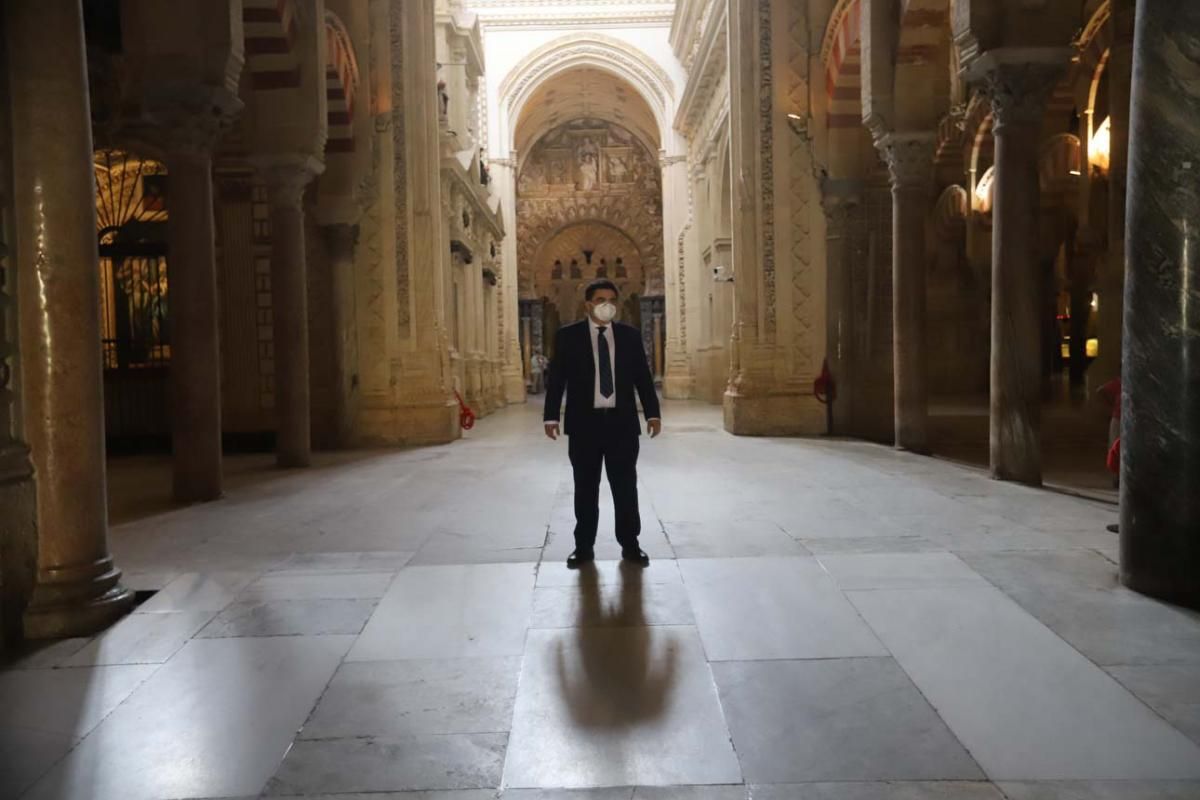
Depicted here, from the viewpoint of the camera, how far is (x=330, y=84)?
11.2 metres

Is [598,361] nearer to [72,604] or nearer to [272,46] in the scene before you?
[72,604]

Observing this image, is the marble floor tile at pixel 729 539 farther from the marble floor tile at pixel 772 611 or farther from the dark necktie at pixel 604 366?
the dark necktie at pixel 604 366

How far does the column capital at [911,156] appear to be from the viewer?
9.50 meters

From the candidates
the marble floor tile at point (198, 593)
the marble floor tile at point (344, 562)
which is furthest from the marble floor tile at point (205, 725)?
the marble floor tile at point (344, 562)

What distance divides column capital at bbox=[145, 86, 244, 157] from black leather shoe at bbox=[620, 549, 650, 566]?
5.11m

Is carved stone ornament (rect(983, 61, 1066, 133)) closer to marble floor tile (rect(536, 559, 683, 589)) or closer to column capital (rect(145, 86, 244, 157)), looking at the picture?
marble floor tile (rect(536, 559, 683, 589))

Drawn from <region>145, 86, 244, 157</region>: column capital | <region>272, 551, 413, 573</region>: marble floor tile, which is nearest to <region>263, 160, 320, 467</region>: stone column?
<region>145, 86, 244, 157</region>: column capital

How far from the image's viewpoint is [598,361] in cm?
468

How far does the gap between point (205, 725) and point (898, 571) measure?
3124mm

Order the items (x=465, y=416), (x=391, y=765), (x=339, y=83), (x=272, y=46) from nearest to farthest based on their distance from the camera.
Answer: (x=391, y=765) < (x=272, y=46) < (x=339, y=83) < (x=465, y=416)

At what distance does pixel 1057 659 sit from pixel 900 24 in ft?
26.2

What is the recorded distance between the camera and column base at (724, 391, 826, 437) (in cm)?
1217

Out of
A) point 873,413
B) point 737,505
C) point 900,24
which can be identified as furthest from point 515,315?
point 737,505

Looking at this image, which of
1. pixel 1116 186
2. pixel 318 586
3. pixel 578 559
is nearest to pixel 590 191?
pixel 1116 186
